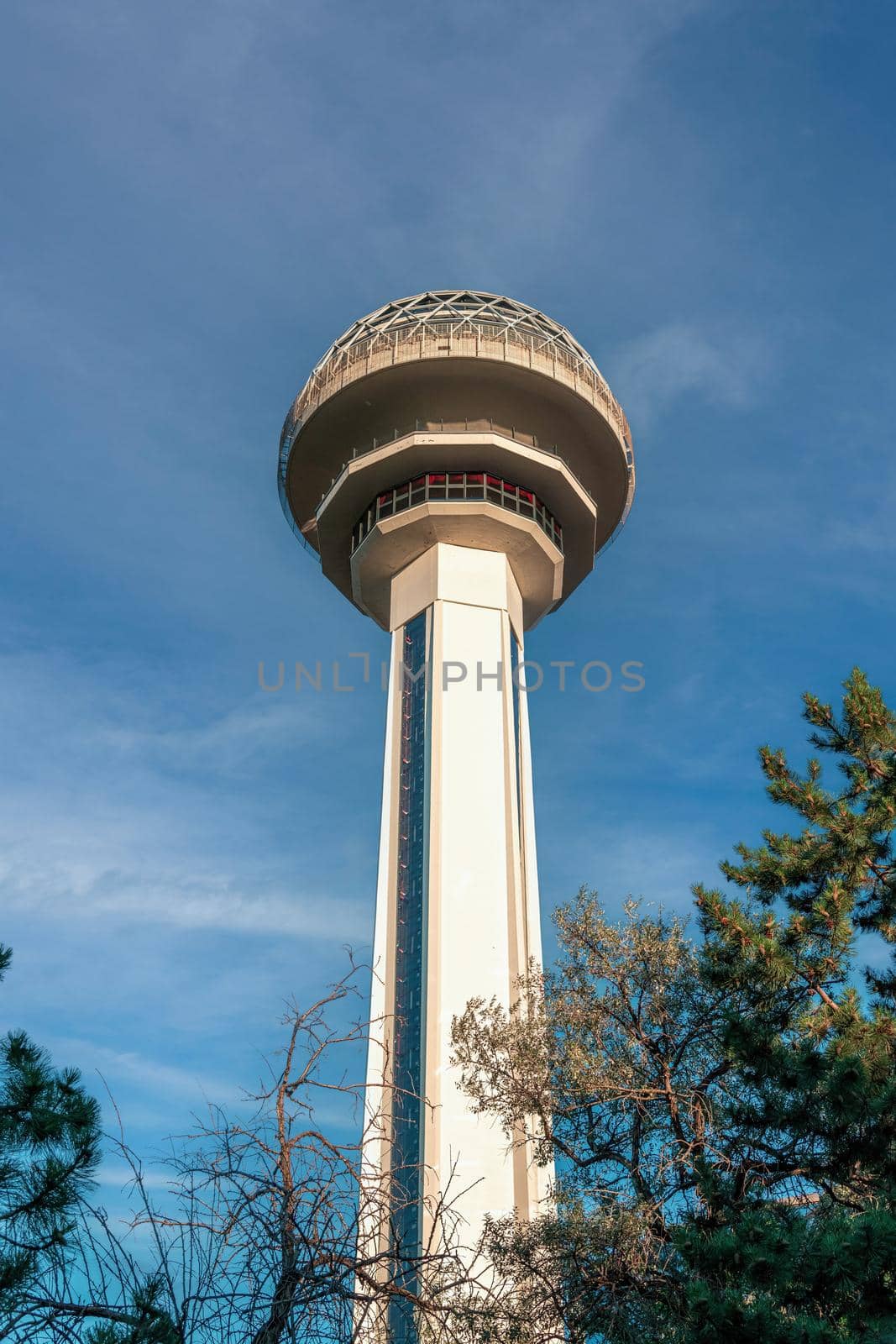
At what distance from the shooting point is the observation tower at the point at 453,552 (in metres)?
29.4

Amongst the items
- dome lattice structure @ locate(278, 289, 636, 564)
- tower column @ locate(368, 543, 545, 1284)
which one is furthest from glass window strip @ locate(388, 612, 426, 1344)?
dome lattice structure @ locate(278, 289, 636, 564)

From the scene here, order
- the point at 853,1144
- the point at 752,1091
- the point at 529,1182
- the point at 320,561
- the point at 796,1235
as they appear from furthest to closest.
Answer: the point at 320,561
the point at 529,1182
the point at 752,1091
the point at 853,1144
the point at 796,1235

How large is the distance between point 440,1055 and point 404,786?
8000 mm

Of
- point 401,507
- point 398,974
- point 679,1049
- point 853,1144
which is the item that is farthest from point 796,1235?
point 401,507

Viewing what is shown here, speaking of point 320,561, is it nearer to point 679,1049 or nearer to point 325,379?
point 325,379

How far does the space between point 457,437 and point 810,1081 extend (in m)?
26.1

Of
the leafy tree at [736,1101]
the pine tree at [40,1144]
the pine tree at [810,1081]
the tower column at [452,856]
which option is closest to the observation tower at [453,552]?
the tower column at [452,856]

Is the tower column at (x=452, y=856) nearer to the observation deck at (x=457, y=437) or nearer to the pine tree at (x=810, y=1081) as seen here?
the observation deck at (x=457, y=437)

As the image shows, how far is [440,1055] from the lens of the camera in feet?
88.2

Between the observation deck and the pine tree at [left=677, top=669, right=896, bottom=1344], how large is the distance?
71.5 feet

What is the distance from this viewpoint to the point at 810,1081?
1142 centimetres

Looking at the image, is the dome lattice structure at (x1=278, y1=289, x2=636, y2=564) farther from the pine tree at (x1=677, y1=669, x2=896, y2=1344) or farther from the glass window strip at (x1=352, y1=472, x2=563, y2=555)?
the pine tree at (x1=677, y1=669, x2=896, y2=1344)

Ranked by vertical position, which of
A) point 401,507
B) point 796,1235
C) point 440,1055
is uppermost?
point 401,507

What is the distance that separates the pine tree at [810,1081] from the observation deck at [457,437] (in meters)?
21.8
